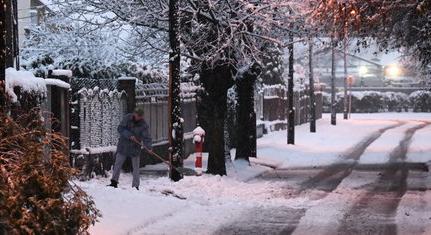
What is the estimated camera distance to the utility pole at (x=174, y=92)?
1339 cm

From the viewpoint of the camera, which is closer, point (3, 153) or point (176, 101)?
point (3, 153)

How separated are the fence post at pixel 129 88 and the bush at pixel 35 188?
10.0m

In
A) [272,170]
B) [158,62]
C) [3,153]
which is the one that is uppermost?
[158,62]

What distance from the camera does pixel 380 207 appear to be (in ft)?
39.9

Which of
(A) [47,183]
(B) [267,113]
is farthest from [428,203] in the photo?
(B) [267,113]

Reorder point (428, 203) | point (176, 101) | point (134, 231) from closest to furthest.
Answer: point (134, 231) → point (428, 203) → point (176, 101)

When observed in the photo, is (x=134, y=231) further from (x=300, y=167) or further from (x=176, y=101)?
(x=300, y=167)

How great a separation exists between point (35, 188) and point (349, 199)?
7.99 meters

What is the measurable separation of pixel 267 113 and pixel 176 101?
16.9 m

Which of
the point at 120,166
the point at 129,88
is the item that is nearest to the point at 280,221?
the point at 120,166

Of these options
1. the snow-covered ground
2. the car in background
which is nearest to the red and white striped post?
the snow-covered ground

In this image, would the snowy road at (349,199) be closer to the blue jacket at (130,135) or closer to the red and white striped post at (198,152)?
the red and white striped post at (198,152)

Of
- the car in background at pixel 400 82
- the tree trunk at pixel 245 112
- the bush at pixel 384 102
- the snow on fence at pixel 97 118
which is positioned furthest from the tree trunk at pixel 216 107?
the car in background at pixel 400 82

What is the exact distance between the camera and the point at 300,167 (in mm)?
19578
